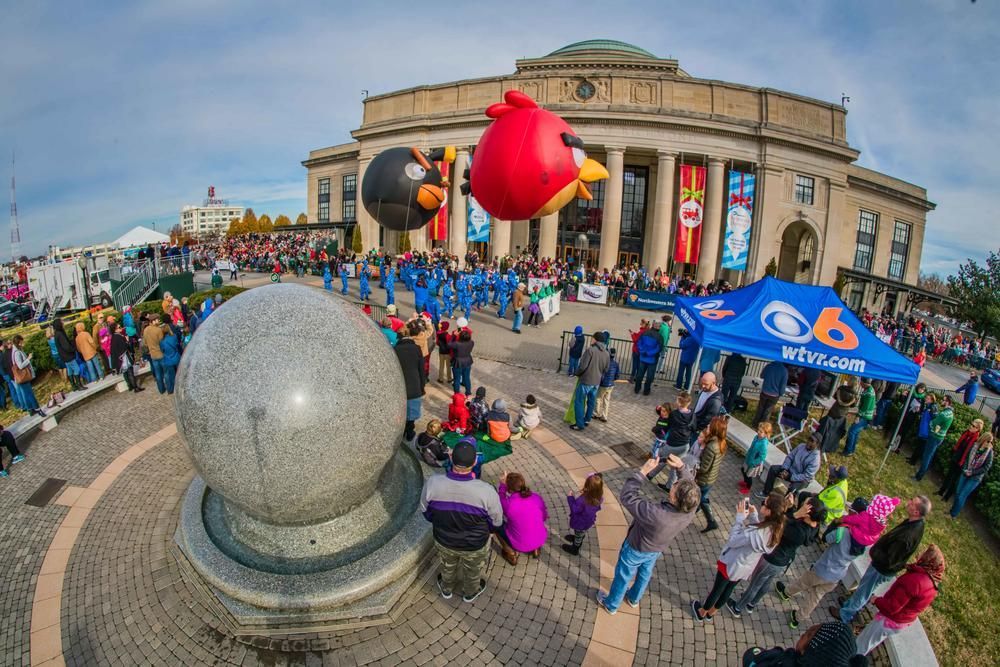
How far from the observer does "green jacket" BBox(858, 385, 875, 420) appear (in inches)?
364

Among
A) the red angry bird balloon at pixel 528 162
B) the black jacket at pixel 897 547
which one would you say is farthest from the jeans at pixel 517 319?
the black jacket at pixel 897 547

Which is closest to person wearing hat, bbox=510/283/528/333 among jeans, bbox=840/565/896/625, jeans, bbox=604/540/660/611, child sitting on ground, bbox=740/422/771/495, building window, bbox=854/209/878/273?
child sitting on ground, bbox=740/422/771/495

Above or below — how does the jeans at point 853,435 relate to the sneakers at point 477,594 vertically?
above

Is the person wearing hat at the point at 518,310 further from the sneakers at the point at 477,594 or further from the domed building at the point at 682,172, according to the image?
the domed building at the point at 682,172

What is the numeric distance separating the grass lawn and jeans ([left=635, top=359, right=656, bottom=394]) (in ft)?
6.92

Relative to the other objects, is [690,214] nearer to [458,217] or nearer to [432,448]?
[458,217]

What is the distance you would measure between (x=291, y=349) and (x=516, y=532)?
326 centimetres

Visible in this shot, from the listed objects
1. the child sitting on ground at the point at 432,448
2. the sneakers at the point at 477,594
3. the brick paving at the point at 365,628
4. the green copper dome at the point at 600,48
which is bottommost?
the brick paving at the point at 365,628

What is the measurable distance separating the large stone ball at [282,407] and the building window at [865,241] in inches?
2051

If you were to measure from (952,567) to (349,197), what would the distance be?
53.1m

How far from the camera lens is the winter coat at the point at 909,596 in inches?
156

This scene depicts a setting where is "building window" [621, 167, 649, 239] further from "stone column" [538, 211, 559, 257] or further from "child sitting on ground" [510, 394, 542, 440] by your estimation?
"child sitting on ground" [510, 394, 542, 440]

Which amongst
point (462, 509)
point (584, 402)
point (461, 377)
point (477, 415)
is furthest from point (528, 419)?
point (462, 509)

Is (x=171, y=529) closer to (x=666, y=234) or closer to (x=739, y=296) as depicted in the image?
(x=739, y=296)
